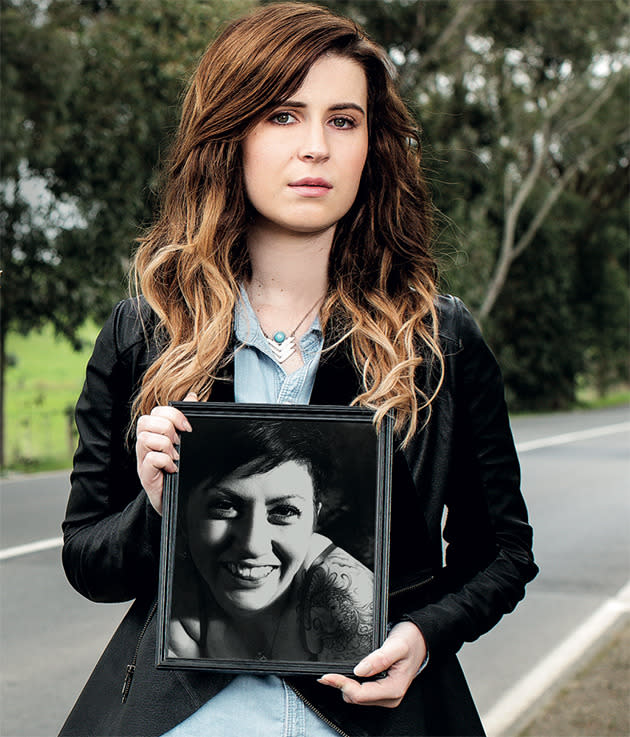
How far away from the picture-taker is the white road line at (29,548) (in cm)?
959

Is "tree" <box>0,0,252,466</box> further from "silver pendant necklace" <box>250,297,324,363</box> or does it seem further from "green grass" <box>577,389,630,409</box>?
"green grass" <box>577,389,630,409</box>

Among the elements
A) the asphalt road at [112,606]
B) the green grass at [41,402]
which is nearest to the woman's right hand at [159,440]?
the asphalt road at [112,606]

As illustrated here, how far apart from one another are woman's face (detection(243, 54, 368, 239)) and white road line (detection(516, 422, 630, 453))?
646 inches

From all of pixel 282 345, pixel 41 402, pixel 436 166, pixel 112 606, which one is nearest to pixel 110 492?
pixel 282 345

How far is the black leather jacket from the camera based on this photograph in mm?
1732

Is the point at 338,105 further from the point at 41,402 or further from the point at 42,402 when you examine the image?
the point at 42,402

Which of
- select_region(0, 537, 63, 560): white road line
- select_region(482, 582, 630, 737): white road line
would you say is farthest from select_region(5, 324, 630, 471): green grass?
select_region(482, 582, 630, 737): white road line

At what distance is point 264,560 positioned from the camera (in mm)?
1675

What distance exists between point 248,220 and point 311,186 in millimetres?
174

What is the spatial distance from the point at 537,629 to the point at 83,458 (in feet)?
20.1

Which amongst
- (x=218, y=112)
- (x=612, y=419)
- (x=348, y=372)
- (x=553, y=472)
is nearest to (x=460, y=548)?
(x=348, y=372)

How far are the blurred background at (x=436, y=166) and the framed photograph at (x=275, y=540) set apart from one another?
829mm

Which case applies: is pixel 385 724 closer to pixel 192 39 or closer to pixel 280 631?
pixel 280 631

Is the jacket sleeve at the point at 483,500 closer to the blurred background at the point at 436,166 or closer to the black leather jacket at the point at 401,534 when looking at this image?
the black leather jacket at the point at 401,534
